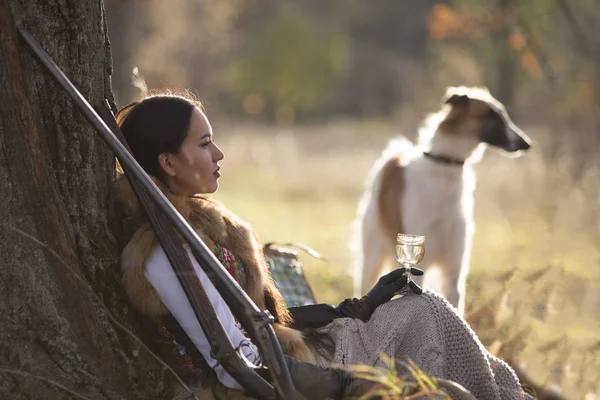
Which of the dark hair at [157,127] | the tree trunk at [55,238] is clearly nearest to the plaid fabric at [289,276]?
the dark hair at [157,127]

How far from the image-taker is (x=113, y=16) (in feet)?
46.8

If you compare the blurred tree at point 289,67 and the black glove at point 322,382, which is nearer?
the black glove at point 322,382

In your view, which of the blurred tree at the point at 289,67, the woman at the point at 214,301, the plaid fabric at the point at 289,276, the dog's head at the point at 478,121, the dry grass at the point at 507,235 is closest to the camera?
the woman at the point at 214,301

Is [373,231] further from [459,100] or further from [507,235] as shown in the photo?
[507,235]

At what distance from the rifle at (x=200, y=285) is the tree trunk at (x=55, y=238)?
105mm

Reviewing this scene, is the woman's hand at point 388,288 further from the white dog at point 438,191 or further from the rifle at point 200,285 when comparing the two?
the white dog at point 438,191

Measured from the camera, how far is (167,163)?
3.25 metres

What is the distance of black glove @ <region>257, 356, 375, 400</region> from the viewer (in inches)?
113

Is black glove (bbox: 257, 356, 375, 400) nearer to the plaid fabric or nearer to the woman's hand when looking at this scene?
the woman's hand

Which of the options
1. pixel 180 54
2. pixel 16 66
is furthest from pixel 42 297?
pixel 180 54

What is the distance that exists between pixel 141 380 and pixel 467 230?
12.1ft

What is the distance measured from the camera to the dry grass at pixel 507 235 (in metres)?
5.09

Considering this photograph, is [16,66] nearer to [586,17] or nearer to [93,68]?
[93,68]

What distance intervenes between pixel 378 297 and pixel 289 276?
1.37m
